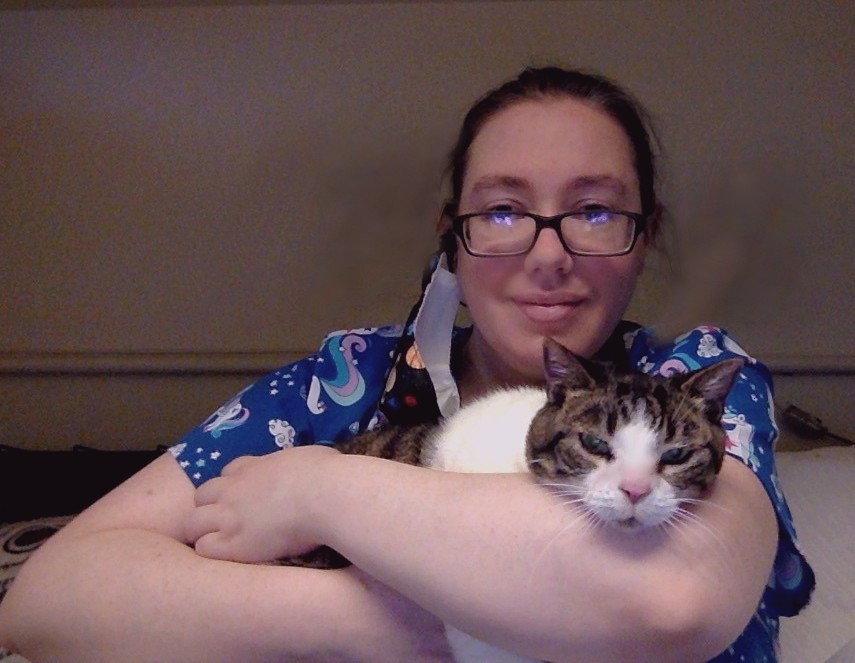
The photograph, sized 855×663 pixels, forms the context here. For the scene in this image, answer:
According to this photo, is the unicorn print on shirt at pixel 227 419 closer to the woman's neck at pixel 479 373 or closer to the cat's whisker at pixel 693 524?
the woman's neck at pixel 479 373

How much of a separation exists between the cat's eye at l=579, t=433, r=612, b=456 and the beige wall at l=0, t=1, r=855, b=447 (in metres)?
0.86

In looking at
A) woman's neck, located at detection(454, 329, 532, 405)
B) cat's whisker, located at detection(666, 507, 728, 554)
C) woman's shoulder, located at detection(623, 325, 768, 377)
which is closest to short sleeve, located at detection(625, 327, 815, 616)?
woman's shoulder, located at detection(623, 325, 768, 377)

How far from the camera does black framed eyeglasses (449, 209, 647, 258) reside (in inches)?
31.9

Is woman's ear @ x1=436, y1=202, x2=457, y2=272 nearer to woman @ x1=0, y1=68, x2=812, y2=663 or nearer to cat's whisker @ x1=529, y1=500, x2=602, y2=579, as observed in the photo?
woman @ x1=0, y1=68, x2=812, y2=663

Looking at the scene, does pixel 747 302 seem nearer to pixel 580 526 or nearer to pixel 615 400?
pixel 615 400

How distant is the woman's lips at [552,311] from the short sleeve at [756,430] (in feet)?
0.45

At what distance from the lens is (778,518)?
2.22ft

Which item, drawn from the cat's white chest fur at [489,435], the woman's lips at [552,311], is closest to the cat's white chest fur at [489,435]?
the cat's white chest fur at [489,435]

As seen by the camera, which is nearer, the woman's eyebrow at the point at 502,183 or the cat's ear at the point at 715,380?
the cat's ear at the point at 715,380

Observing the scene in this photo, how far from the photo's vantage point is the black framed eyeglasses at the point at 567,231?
810mm

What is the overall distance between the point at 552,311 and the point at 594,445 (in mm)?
228

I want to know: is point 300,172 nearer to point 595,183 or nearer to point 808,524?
point 595,183

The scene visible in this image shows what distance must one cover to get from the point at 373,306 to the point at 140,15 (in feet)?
2.92

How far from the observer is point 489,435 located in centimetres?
83
